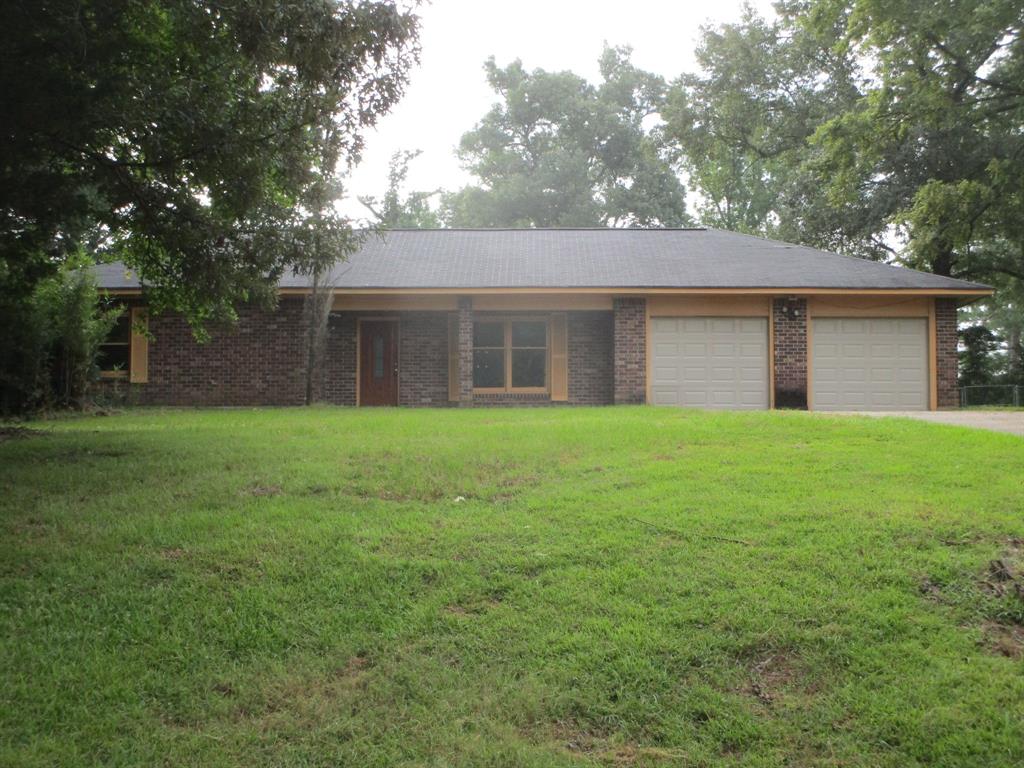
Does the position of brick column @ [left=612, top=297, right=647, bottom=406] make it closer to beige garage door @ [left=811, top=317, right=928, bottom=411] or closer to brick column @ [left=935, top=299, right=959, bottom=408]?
beige garage door @ [left=811, top=317, right=928, bottom=411]

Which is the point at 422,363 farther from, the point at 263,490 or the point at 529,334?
the point at 263,490

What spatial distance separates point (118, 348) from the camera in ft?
57.4

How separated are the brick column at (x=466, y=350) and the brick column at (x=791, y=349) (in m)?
6.01

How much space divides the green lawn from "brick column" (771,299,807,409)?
871 cm

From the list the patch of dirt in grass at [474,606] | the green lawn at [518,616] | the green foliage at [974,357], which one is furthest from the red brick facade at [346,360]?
the patch of dirt in grass at [474,606]

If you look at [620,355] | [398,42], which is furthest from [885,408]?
[398,42]

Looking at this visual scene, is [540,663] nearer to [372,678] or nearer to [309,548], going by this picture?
[372,678]

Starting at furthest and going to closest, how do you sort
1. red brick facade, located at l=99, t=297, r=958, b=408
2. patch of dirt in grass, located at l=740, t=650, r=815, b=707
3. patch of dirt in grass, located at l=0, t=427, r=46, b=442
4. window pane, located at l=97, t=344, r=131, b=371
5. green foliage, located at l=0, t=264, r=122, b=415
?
window pane, located at l=97, t=344, r=131, b=371
red brick facade, located at l=99, t=297, r=958, b=408
green foliage, located at l=0, t=264, r=122, b=415
patch of dirt in grass, located at l=0, t=427, r=46, b=442
patch of dirt in grass, located at l=740, t=650, r=815, b=707

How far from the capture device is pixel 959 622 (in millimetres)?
4266

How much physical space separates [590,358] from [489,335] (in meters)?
2.22

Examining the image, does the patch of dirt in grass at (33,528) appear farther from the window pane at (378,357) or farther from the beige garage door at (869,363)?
the beige garage door at (869,363)

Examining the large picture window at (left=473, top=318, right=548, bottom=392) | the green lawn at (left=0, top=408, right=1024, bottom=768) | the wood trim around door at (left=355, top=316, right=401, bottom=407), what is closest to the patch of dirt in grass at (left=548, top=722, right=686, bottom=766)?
the green lawn at (left=0, top=408, right=1024, bottom=768)

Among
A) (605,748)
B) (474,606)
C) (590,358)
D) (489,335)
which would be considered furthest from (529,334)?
(605,748)

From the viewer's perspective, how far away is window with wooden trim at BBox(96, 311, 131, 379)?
17344mm
